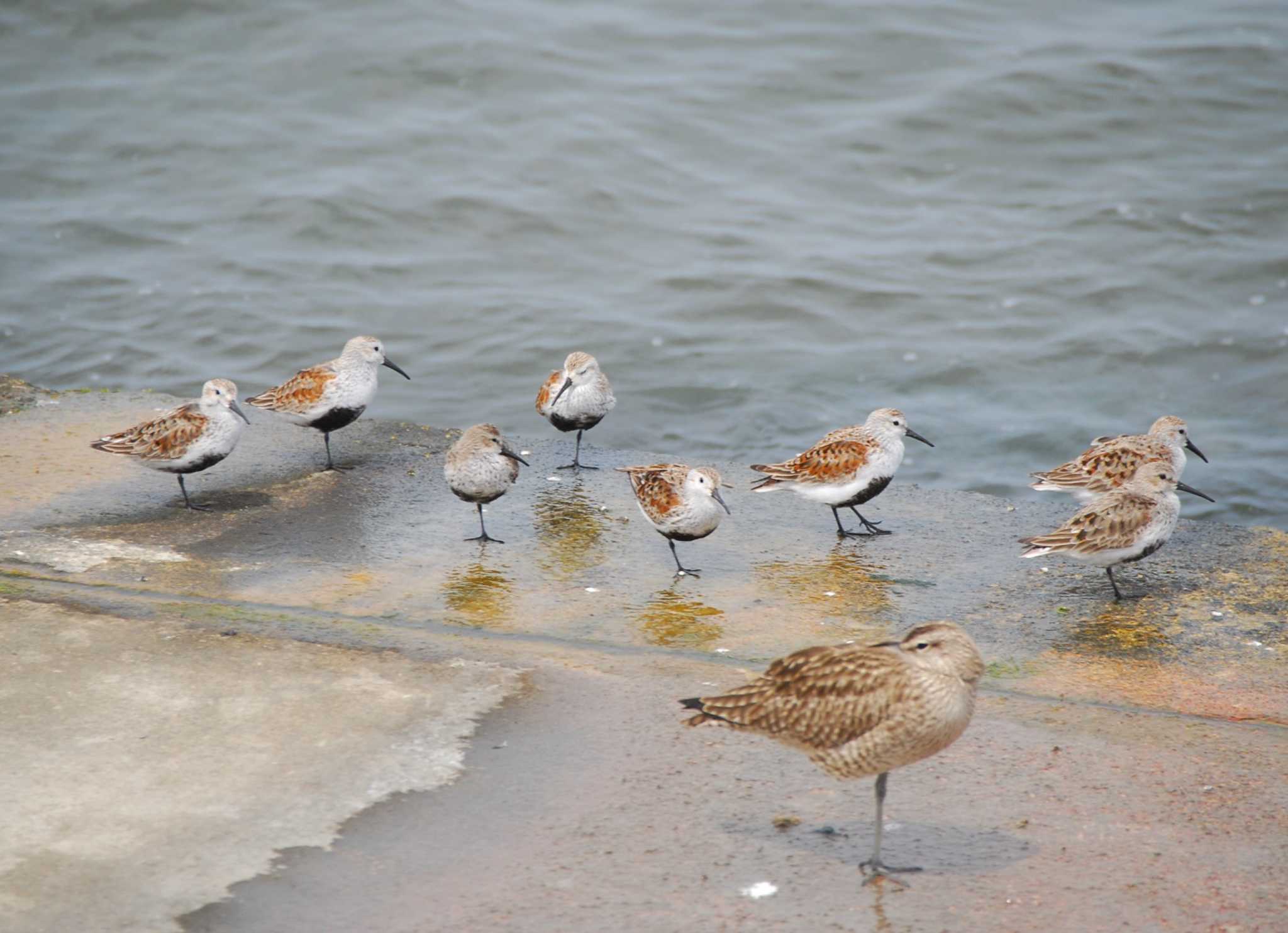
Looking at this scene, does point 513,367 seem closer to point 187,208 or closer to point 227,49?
point 187,208

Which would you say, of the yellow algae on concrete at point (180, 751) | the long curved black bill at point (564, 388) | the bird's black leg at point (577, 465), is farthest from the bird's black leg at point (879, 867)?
the long curved black bill at point (564, 388)

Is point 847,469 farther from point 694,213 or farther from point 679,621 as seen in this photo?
point 694,213

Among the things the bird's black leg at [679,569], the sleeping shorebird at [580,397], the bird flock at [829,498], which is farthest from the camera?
the sleeping shorebird at [580,397]

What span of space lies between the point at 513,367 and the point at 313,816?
9.60m

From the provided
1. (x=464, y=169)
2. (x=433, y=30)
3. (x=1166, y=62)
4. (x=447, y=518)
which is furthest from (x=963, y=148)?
(x=447, y=518)

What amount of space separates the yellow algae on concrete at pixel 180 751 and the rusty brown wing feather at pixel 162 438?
203cm

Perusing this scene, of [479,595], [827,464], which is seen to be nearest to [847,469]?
[827,464]

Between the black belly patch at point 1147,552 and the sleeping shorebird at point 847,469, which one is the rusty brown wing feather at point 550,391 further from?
the black belly patch at point 1147,552

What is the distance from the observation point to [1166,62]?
19.6m

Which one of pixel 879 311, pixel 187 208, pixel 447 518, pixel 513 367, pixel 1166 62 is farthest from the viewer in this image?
pixel 1166 62

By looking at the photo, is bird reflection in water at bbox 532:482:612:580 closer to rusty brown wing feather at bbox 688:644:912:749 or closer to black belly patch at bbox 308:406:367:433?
black belly patch at bbox 308:406:367:433

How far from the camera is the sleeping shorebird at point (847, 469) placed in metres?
8.49

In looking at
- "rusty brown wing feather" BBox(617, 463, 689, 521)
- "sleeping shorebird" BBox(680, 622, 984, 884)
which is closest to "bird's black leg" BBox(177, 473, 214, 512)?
"rusty brown wing feather" BBox(617, 463, 689, 521)

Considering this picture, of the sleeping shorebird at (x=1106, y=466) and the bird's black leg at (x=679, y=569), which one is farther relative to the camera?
the sleeping shorebird at (x=1106, y=466)
